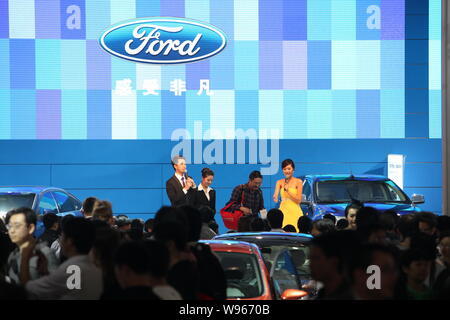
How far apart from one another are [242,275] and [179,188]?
6182 millimetres

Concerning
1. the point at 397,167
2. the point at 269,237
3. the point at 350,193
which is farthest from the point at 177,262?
the point at 397,167

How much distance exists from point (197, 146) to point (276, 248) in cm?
984

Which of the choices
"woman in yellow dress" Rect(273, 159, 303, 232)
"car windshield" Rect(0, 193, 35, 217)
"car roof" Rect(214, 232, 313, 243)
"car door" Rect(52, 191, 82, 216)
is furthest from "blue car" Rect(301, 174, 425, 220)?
"car roof" Rect(214, 232, 313, 243)

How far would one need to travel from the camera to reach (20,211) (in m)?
8.41

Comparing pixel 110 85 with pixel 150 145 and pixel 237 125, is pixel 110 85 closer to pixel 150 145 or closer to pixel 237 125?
pixel 150 145

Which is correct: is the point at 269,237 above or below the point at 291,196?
below

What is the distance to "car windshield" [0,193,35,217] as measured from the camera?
15.5 metres

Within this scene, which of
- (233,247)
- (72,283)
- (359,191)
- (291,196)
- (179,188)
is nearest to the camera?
(72,283)

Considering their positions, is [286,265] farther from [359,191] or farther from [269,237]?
[359,191]

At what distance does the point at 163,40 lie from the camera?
2034 centimetres

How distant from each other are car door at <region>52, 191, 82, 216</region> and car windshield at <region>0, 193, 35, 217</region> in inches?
25.4

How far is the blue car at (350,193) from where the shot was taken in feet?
53.2

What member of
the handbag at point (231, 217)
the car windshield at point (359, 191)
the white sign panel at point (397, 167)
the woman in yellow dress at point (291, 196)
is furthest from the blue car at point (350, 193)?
the white sign panel at point (397, 167)

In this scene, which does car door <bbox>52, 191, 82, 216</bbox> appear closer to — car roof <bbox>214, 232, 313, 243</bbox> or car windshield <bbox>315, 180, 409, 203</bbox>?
car windshield <bbox>315, 180, 409, 203</bbox>
